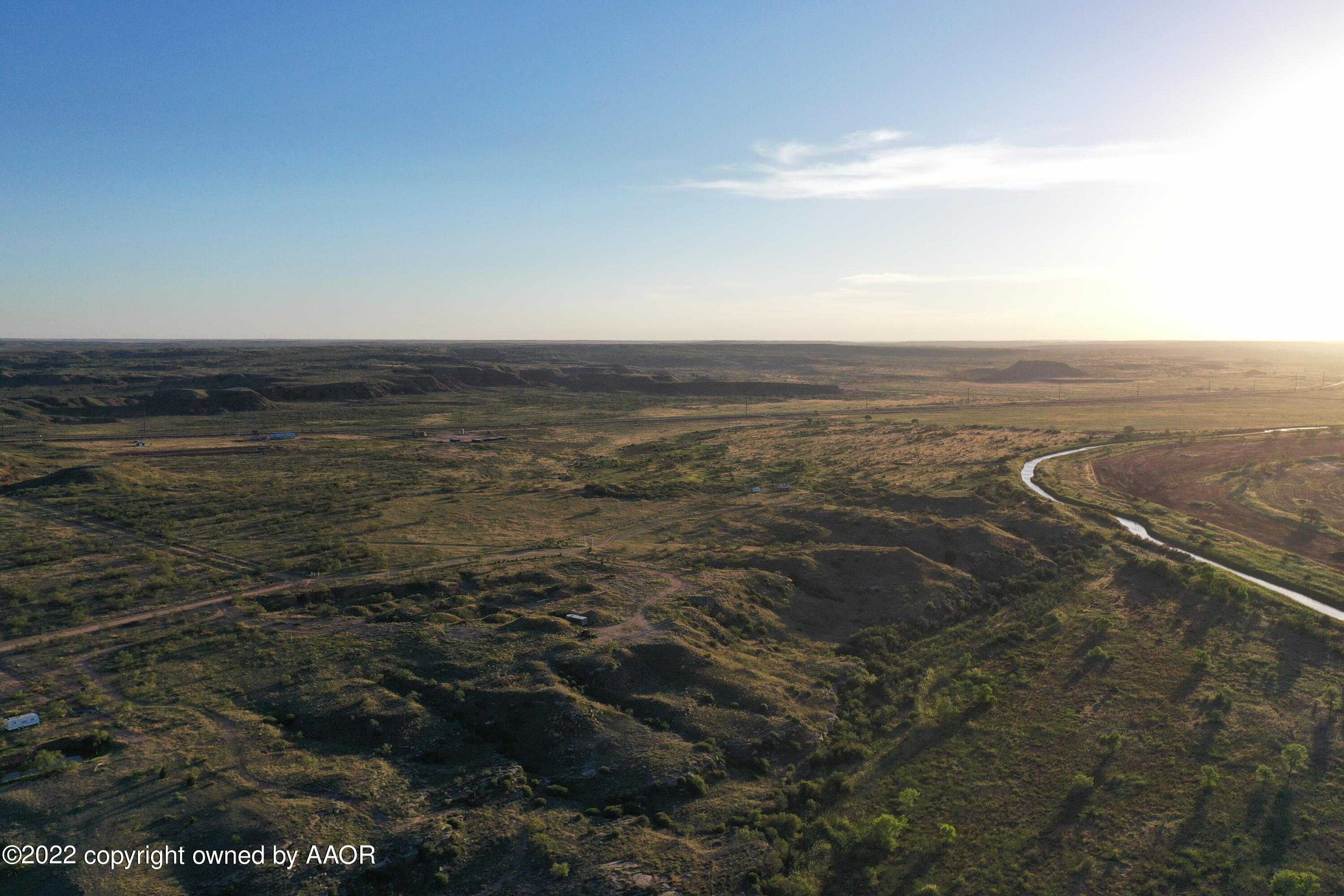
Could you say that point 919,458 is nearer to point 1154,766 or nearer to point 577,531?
point 577,531

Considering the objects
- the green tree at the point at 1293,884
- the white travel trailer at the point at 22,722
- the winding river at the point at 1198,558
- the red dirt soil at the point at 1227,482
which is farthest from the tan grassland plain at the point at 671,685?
the winding river at the point at 1198,558

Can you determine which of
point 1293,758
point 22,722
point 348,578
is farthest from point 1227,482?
point 22,722

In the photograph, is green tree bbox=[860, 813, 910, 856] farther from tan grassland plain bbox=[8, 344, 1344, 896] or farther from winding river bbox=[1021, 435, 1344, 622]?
winding river bbox=[1021, 435, 1344, 622]

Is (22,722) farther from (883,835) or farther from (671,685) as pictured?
(883,835)

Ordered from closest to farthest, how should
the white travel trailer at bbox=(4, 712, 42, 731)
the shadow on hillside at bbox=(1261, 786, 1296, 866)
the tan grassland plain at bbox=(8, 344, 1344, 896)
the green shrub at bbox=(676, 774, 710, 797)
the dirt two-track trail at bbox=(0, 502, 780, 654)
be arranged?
the tan grassland plain at bbox=(8, 344, 1344, 896), the shadow on hillside at bbox=(1261, 786, 1296, 866), the green shrub at bbox=(676, 774, 710, 797), the white travel trailer at bbox=(4, 712, 42, 731), the dirt two-track trail at bbox=(0, 502, 780, 654)

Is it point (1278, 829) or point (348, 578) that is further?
point (348, 578)

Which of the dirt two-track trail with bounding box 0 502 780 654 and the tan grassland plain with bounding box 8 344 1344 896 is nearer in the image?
the tan grassland plain with bounding box 8 344 1344 896

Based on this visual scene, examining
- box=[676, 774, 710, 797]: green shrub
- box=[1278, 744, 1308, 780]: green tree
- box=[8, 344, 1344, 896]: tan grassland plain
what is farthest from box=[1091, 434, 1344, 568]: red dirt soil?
box=[676, 774, 710, 797]: green shrub
